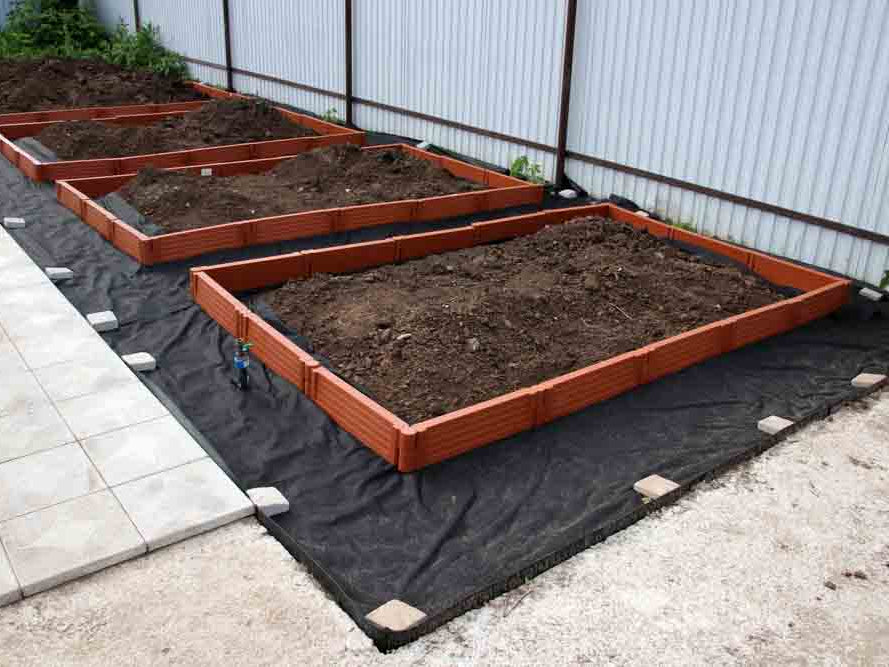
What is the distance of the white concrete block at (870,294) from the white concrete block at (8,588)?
19.9 ft

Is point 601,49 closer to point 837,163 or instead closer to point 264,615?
point 837,163

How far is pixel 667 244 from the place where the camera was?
287 inches

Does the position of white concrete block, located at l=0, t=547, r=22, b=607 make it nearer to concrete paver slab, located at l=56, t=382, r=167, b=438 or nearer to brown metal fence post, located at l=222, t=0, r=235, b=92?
concrete paver slab, located at l=56, t=382, r=167, b=438

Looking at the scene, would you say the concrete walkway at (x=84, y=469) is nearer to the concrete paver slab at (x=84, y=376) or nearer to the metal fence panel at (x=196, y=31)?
the concrete paver slab at (x=84, y=376)

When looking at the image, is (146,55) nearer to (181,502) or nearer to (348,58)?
Answer: (348,58)

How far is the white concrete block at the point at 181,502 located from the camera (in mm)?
3678

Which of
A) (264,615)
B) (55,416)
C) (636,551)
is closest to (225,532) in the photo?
(264,615)

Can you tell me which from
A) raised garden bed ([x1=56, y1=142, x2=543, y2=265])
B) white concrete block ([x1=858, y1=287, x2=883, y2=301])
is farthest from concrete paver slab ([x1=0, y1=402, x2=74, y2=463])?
white concrete block ([x1=858, y1=287, x2=883, y2=301])

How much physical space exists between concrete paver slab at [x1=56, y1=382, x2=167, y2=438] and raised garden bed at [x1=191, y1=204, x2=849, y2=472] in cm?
77

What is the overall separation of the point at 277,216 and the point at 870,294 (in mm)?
5153

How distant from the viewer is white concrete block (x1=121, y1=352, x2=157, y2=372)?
5.15 meters

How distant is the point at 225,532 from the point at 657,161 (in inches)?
232

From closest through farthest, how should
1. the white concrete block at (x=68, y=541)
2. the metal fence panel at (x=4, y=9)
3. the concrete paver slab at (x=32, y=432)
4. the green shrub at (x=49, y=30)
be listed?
the white concrete block at (x=68, y=541)
the concrete paver slab at (x=32, y=432)
the green shrub at (x=49, y=30)
the metal fence panel at (x=4, y=9)

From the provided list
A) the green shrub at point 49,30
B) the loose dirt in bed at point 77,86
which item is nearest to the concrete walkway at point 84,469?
the loose dirt in bed at point 77,86
